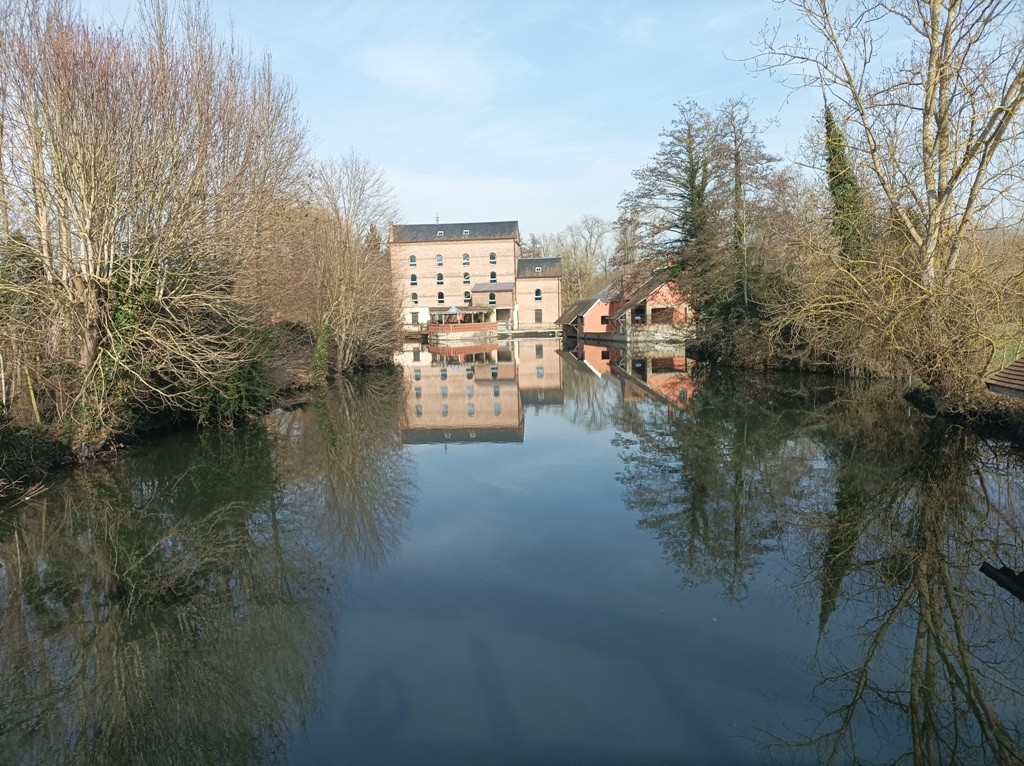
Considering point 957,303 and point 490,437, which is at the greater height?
point 957,303

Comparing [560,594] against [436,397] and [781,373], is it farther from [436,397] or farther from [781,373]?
[781,373]

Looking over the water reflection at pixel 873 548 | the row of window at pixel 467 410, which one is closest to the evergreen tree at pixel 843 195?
the water reflection at pixel 873 548

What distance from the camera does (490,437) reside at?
14406 mm

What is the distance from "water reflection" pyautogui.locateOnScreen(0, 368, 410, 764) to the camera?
4043 mm

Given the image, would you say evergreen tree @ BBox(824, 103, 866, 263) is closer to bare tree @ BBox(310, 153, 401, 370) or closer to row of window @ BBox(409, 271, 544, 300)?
bare tree @ BBox(310, 153, 401, 370)

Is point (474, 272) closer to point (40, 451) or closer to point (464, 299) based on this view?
point (464, 299)

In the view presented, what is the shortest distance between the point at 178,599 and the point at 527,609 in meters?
2.95

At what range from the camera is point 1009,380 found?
35.9 ft

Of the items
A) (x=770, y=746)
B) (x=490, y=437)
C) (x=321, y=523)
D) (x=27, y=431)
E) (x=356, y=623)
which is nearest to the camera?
(x=770, y=746)

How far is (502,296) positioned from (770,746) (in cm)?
5590

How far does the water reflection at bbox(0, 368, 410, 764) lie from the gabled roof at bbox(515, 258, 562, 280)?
1976 inches

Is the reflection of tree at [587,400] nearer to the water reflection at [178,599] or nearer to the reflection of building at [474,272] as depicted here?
the water reflection at [178,599]

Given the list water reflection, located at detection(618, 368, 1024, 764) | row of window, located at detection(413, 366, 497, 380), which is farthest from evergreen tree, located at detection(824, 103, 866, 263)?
row of window, located at detection(413, 366, 497, 380)

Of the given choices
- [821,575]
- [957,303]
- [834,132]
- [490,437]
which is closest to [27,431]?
[490,437]
